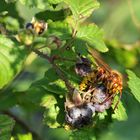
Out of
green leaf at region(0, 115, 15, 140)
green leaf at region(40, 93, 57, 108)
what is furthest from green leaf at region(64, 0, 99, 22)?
green leaf at region(0, 115, 15, 140)

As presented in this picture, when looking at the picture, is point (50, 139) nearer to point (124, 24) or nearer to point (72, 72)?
point (72, 72)

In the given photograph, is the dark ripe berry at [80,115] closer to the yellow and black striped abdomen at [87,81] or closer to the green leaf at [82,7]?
the yellow and black striped abdomen at [87,81]

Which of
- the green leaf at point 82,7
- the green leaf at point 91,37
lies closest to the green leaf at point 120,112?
the green leaf at point 91,37

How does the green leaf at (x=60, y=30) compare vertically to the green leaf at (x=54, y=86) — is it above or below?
above

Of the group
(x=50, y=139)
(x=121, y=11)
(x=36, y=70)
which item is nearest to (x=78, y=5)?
(x=36, y=70)

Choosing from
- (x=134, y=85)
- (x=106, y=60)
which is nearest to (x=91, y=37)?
(x=134, y=85)

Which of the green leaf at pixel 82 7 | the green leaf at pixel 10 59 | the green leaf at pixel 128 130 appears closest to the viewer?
the green leaf at pixel 10 59

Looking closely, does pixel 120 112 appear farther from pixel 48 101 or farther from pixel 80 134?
pixel 48 101
